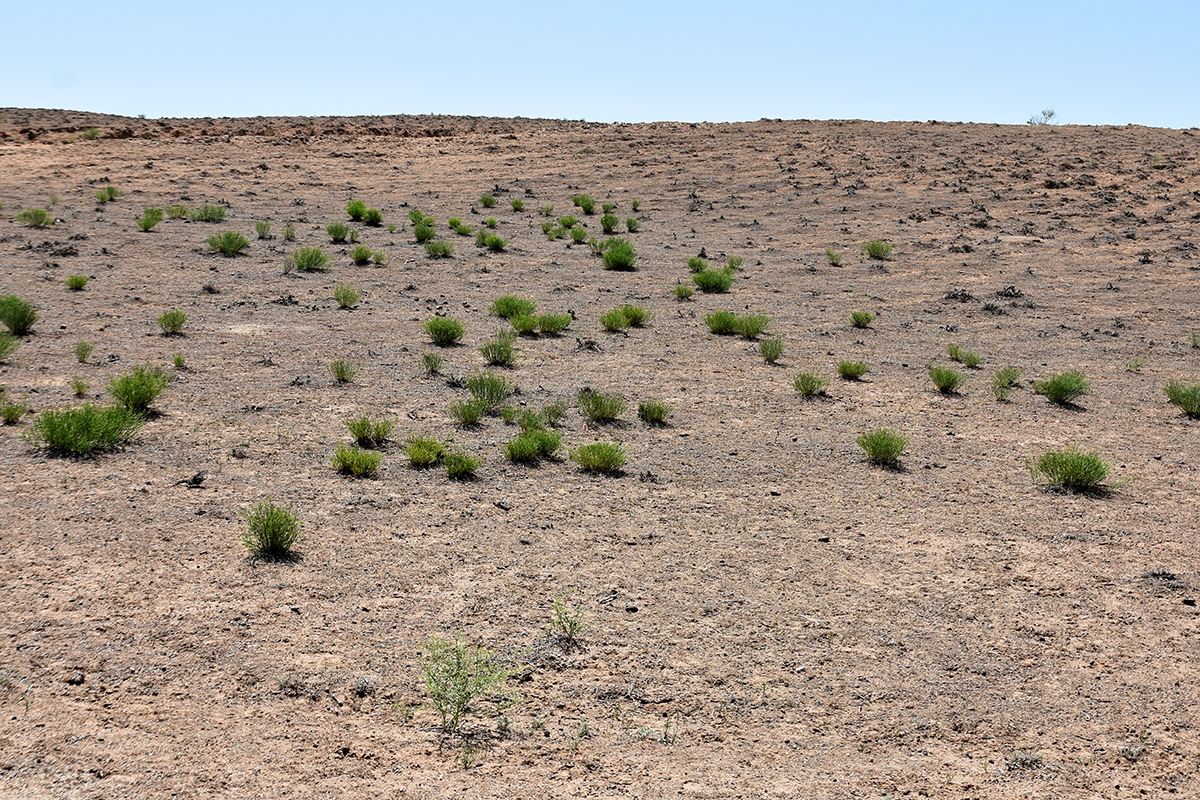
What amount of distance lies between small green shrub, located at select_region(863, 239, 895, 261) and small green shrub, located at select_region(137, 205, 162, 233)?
50.3ft

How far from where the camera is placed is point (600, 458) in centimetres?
828

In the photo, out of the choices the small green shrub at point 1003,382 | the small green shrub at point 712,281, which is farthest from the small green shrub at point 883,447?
the small green shrub at point 712,281

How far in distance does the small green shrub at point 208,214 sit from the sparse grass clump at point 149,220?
0.99m

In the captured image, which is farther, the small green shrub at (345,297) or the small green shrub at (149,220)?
the small green shrub at (149,220)

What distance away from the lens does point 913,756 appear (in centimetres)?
446

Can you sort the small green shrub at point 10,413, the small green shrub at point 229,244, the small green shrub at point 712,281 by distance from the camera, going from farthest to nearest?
1. the small green shrub at point 229,244
2. the small green shrub at point 712,281
3. the small green shrub at point 10,413

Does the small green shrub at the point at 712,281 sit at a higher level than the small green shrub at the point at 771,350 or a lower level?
higher

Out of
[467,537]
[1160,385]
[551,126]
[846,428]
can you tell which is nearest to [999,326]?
[1160,385]

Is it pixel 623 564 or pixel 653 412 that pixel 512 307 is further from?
pixel 623 564

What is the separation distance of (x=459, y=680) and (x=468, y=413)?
16.1 ft

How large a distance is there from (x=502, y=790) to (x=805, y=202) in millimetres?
24300

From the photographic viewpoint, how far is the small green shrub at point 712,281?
1734 cm

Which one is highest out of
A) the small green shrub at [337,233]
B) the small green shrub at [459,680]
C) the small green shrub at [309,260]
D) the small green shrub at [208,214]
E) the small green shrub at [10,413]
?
the small green shrub at [208,214]

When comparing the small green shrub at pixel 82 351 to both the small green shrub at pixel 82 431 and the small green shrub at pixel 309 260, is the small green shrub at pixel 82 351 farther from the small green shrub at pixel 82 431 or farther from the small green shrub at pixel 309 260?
Result: the small green shrub at pixel 309 260
